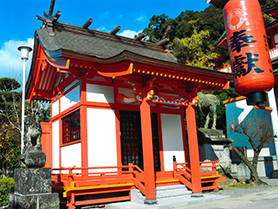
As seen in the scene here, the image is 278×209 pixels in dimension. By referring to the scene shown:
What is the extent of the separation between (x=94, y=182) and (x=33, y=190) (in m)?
2.13

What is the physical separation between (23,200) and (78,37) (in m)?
8.14

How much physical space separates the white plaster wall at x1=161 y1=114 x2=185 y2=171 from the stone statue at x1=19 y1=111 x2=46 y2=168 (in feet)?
18.3

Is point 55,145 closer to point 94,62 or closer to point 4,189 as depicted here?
point 4,189

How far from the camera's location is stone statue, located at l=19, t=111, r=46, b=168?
7094mm

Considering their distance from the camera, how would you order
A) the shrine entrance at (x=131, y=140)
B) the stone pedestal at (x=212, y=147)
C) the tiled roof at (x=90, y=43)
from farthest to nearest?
1. the stone pedestal at (x=212, y=147)
2. the tiled roof at (x=90, y=43)
3. the shrine entrance at (x=131, y=140)

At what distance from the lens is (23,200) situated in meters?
6.61

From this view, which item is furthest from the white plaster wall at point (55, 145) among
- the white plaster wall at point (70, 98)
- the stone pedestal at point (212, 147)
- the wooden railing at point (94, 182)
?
the stone pedestal at point (212, 147)

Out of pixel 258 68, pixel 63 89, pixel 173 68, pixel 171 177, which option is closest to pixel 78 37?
pixel 63 89

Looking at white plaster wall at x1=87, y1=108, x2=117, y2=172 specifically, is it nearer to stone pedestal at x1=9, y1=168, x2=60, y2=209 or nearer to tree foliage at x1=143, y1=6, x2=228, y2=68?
stone pedestal at x1=9, y1=168, x2=60, y2=209

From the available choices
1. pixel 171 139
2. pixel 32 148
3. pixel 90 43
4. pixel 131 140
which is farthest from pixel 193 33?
pixel 32 148

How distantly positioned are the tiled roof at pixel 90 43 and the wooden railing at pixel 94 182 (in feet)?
14.0

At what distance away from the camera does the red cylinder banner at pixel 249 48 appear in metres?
14.4

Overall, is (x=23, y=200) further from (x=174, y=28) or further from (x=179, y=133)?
(x=174, y=28)

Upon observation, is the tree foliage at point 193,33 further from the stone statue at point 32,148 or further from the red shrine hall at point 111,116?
the stone statue at point 32,148
